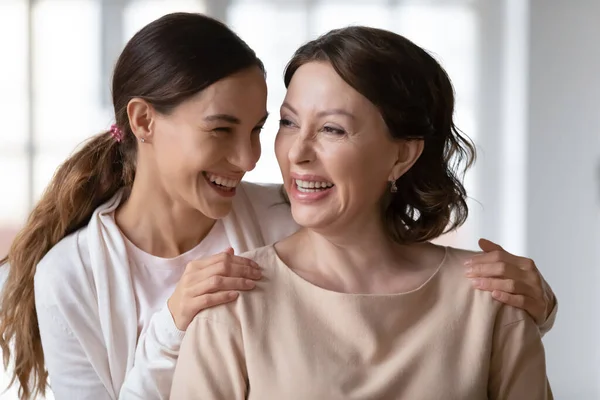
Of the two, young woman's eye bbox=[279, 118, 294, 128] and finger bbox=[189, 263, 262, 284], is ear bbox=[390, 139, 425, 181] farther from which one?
finger bbox=[189, 263, 262, 284]

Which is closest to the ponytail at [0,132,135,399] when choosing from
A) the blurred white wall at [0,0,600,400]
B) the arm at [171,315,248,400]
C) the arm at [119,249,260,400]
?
the arm at [119,249,260,400]

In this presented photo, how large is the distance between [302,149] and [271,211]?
601mm

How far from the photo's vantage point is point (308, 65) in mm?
1562

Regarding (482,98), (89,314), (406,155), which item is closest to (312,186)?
(406,155)

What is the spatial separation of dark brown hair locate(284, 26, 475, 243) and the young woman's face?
206 mm

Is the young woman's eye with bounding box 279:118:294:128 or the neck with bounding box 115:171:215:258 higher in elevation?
the young woman's eye with bounding box 279:118:294:128

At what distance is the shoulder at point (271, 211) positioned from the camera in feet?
6.75

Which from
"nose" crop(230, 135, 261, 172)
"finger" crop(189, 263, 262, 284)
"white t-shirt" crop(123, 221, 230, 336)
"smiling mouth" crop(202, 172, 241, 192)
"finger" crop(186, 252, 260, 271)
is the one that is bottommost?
"white t-shirt" crop(123, 221, 230, 336)

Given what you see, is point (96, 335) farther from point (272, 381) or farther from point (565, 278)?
point (565, 278)

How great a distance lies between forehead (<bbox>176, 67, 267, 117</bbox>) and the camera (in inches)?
71.4

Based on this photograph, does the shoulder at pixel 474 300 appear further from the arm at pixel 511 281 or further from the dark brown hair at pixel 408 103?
the dark brown hair at pixel 408 103

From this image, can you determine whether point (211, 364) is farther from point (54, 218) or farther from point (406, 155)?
point (54, 218)

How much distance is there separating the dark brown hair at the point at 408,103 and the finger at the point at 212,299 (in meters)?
0.35

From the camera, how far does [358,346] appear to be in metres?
1.58
